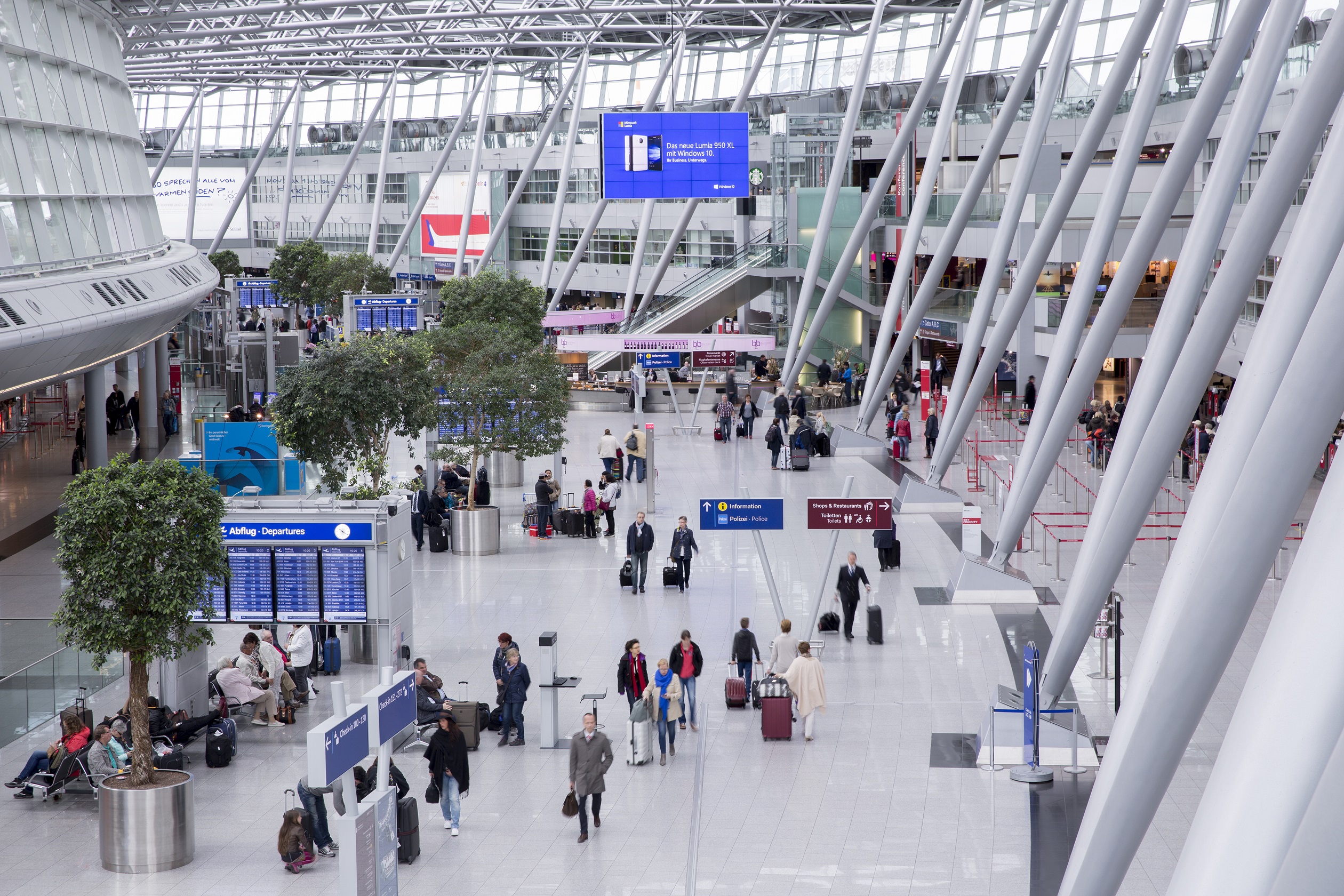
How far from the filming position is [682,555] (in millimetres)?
22109

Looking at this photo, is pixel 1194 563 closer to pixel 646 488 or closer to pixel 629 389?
pixel 646 488

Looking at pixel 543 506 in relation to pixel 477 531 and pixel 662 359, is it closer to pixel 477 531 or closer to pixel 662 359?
pixel 477 531

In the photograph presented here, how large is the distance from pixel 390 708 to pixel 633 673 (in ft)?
18.6

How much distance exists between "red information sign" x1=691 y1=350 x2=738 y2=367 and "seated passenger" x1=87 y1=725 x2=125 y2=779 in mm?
25778

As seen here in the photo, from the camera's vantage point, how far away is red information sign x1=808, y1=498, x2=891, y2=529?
61.8ft

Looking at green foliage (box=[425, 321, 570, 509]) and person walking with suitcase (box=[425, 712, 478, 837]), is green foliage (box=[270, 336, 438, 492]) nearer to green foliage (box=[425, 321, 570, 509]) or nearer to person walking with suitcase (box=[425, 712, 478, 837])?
green foliage (box=[425, 321, 570, 509])

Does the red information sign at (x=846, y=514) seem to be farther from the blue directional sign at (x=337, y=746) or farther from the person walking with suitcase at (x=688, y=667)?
the blue directional sign at (x=337, y=746)

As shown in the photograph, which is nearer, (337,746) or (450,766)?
(337,746)

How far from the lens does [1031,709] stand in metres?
14.0

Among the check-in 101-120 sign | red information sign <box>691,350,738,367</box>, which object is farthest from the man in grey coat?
red information sign <box>691,350,738,367</box>

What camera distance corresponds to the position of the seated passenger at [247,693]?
16000 millimetres

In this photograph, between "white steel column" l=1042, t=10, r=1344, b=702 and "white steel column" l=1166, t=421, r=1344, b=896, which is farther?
"white steel column" l=1042, t=10, r=1344, b=702

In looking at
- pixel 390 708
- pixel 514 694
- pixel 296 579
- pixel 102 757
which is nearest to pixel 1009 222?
pixel 514 694

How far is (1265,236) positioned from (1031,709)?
22.1 feet
